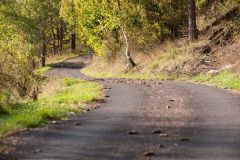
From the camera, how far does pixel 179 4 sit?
3956 cm

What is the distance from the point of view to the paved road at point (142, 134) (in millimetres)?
9359

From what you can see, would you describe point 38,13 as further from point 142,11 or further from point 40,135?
point 40,135

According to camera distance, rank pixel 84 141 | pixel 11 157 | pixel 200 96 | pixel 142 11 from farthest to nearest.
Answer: pixel 142 11 → pixel 200 96 → pixel 84 141 → pixel 11 157

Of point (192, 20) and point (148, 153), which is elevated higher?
point (192, 20)

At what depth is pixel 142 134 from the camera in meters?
11.3

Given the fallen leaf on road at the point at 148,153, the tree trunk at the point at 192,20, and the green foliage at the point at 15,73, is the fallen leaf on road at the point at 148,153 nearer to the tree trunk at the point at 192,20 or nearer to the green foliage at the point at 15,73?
the green foliage at the point at 15,73

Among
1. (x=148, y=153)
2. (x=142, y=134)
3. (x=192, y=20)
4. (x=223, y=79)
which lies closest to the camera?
(x=148, y=153)

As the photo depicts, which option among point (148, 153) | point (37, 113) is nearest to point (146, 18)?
point (37, 113)


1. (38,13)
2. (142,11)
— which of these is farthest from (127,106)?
(38,13)

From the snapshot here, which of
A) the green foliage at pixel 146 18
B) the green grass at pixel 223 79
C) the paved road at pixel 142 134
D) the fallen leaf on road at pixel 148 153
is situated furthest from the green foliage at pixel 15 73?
the green foliage at pixel 146 18

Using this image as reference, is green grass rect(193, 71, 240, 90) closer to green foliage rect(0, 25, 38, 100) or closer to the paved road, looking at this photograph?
the paved road

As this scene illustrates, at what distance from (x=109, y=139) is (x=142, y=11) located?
2949 centimetres

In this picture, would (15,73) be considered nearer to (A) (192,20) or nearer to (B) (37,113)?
(B) (37,113)

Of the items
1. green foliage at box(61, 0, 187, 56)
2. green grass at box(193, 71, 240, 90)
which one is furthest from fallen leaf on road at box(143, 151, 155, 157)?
green foliage at box(61, 0, 187, 56)
